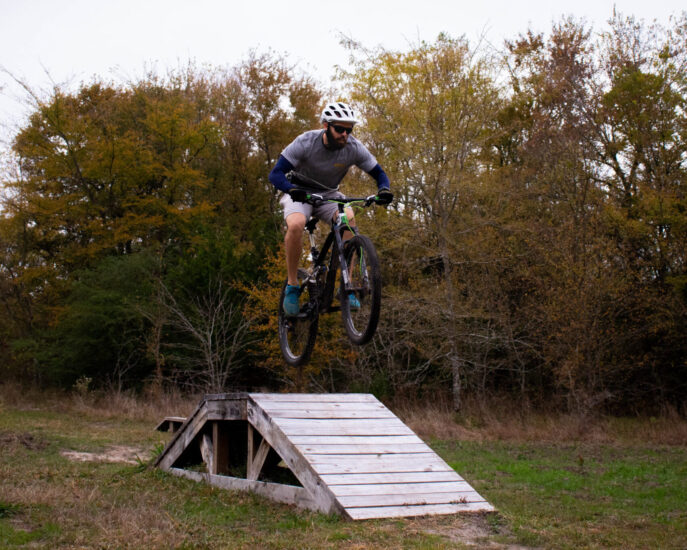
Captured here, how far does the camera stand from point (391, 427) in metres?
7.93

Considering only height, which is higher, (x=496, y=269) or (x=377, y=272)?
(x=496, y=269)

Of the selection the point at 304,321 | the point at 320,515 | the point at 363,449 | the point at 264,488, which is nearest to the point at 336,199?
the point at 304,321

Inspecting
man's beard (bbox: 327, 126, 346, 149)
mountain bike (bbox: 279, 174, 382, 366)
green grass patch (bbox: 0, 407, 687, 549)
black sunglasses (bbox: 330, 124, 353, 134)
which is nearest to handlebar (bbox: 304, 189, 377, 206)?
mountain bike (bbox: 279, 174, 382, 366)

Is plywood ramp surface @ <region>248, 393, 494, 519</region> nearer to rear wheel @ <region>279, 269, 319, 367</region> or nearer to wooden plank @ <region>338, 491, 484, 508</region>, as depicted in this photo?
wooden plank @ <region>338, 491, 484, 508</region>

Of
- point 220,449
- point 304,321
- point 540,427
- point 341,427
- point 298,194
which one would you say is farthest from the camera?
point 540,427

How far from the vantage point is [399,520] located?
20.4ft

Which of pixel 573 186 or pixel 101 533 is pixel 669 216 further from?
pixel 101 533

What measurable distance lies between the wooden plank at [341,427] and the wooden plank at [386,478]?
724 millimetres

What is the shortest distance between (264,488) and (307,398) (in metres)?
1.15

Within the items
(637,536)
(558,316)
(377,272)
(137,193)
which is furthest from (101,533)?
(137,193)

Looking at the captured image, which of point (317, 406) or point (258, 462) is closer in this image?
point (258, 462)

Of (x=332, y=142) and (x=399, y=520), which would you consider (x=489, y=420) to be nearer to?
(x=399, y=520)

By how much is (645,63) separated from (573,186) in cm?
480

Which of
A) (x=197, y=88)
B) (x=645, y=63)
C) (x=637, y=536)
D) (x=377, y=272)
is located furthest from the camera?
(x=197, y=88)
